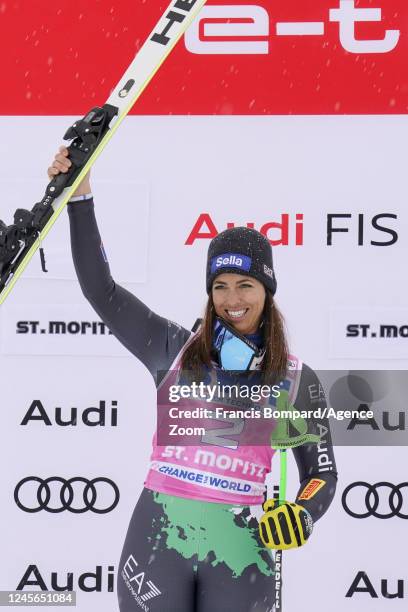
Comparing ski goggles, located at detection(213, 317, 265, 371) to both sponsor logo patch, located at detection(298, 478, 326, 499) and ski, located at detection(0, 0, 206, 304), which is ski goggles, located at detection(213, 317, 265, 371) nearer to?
sponsor logo patch, located at detection(298, 478, 326, 499)

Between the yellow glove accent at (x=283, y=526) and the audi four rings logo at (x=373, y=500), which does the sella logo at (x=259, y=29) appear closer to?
the audi four rings logo at (x=373, y=500)

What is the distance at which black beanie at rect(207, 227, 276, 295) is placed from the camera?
8.54 ft

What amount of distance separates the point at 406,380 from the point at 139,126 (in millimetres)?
1404

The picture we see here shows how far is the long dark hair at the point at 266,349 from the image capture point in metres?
2.60

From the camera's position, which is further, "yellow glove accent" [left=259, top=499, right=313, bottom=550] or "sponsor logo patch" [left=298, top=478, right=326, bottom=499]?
"sponsor logo patch" [left=298, top=478, right=326, bottom=499]

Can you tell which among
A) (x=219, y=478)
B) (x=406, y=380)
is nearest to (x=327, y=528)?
(x=406, y=380)

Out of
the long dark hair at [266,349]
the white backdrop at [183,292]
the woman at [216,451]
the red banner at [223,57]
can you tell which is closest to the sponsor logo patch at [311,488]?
the woman at [216,451]

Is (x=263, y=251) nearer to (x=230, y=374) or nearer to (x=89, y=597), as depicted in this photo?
(x=230, y=374)

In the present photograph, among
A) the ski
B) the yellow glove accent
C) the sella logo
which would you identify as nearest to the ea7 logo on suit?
the yellow glove accent

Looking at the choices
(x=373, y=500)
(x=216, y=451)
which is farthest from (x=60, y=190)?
(x=373, y=500)

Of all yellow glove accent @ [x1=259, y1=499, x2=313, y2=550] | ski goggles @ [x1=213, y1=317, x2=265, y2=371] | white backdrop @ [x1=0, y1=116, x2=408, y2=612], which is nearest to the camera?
yellow glove accent @ [x1=259, y1=499, x2=313, y2=550]

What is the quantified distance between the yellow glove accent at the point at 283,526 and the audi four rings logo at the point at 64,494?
1.27m

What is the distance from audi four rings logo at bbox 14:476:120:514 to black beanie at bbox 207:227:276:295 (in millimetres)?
1297

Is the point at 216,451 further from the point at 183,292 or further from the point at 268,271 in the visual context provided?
the point at 183,292
